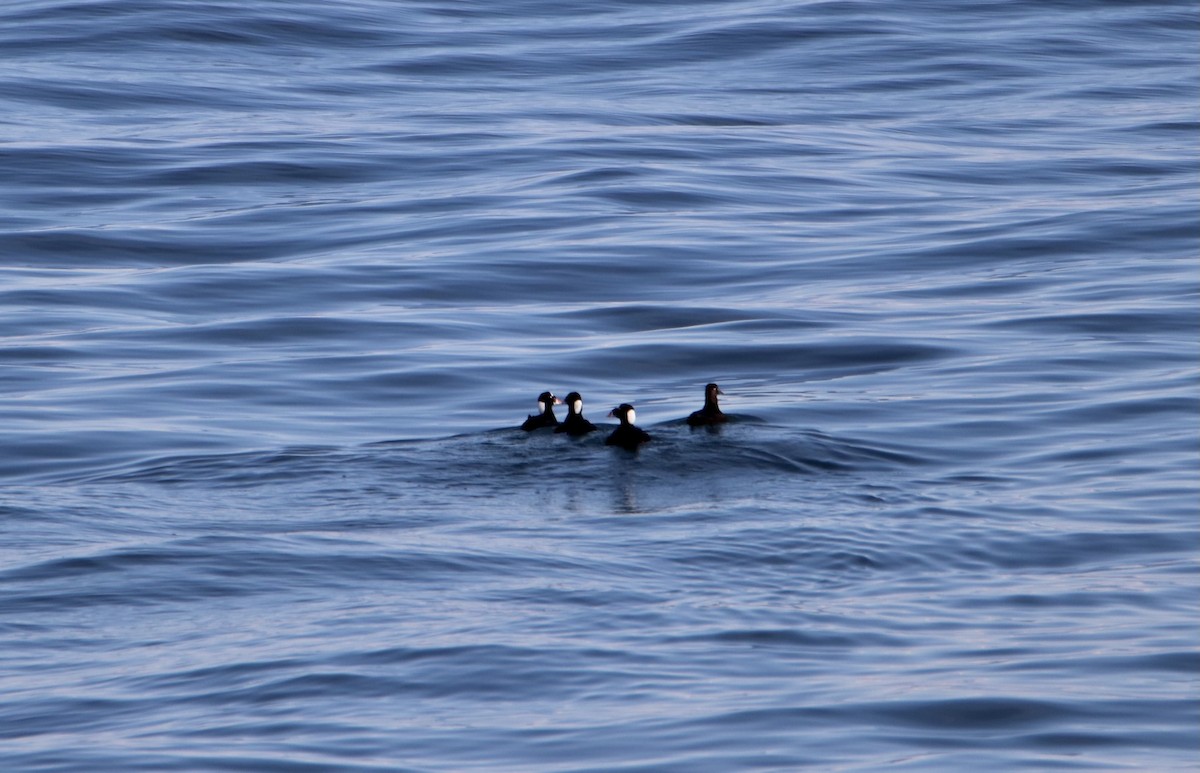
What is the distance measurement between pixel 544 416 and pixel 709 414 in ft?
3.76

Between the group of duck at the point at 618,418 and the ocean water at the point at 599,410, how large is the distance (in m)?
0.15

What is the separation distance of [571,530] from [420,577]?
44.8 inches

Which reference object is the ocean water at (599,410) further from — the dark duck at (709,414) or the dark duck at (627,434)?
the dark duck at (709,414)

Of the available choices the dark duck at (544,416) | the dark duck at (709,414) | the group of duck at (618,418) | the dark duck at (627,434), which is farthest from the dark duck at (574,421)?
the dark duck at (709,414)

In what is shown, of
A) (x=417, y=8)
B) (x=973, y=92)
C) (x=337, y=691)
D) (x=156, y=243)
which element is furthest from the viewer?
(x=417, y=8)

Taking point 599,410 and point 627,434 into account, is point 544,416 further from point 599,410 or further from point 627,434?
point 599,410

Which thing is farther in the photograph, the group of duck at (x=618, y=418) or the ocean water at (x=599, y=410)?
the group of duck at (x=618, y=418)

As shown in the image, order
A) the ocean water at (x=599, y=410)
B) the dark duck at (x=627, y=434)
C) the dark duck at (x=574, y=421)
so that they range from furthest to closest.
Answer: the dark duck at (x=574, y=421)
the dark duck at (x=627, y=434)
the ocean water at (x=599, y=410)

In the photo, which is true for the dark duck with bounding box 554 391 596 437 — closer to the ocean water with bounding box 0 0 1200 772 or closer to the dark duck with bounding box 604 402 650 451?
the ocean water with bounding box 0 0 1200 772

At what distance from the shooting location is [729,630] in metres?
9.13

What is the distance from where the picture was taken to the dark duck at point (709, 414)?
43.1 feet

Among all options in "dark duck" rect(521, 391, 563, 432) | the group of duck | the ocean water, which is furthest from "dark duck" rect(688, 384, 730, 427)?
"dark duck" rect(521, 391, 563, 432)

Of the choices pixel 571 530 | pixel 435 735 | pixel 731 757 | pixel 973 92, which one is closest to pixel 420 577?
pixel 571 530

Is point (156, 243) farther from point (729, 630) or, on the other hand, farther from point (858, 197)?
point (729, 630)
